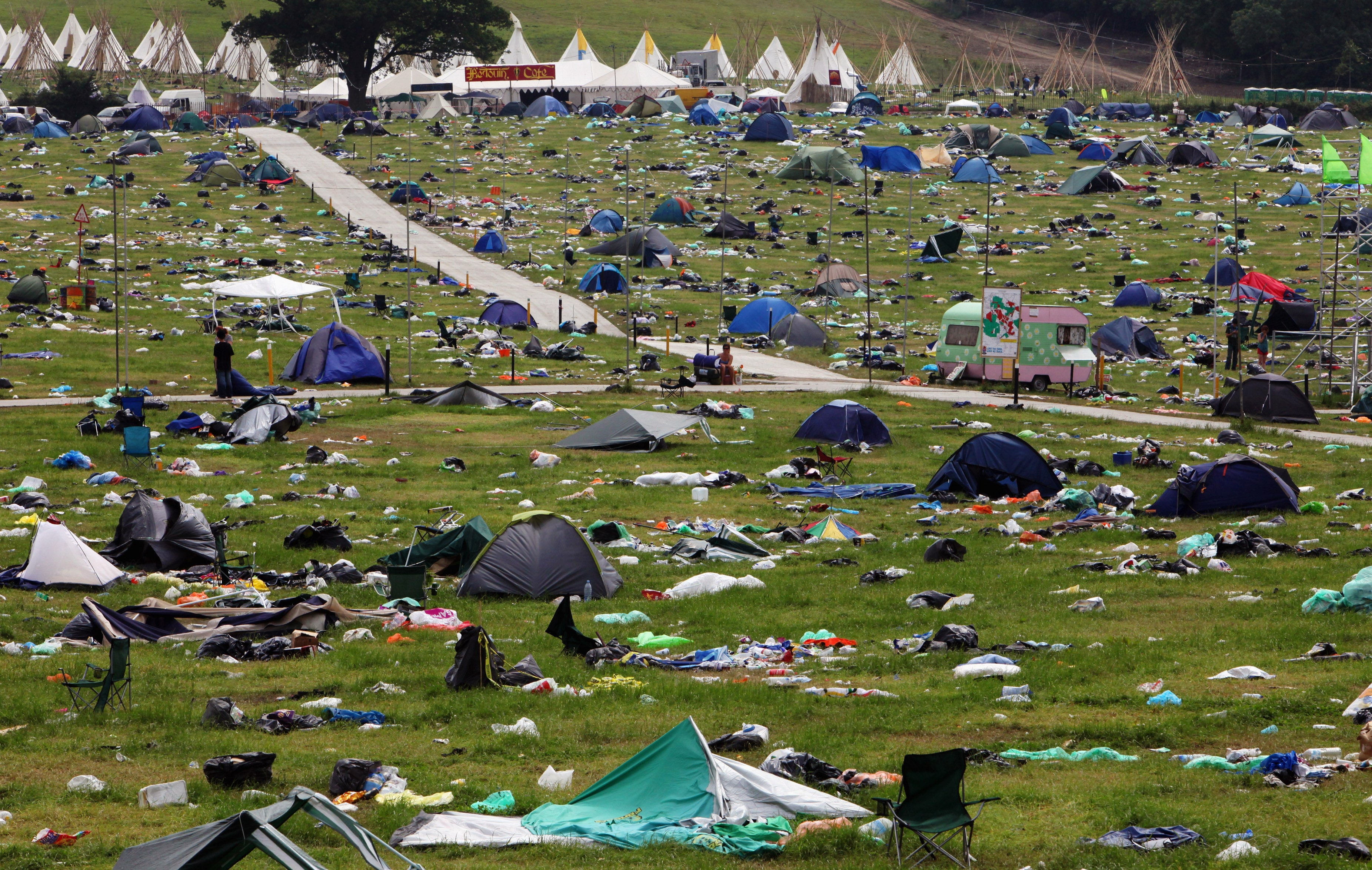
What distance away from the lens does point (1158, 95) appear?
94.9m

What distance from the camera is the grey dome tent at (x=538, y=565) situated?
17.3m

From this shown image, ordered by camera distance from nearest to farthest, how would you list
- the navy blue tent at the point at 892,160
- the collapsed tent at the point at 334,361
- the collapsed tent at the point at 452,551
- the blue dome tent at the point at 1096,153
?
1. the collapsed tent at the point at 452,551
2. the collapsed tent at the point at 334,361
3. the navy blue tent at the point at 892,160
4. the blue dome tent at the point at 1096,153

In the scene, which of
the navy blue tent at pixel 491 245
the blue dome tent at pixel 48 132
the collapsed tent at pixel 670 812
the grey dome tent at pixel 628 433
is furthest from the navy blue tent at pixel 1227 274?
the blue dome tent at pixel 48 132

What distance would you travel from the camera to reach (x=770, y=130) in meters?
73.1

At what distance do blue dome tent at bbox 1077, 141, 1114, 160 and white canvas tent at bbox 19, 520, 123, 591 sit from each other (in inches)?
2288

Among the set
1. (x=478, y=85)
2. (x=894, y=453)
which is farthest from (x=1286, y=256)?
(x=478, y=85)

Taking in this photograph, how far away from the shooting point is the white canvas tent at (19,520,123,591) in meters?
17.1

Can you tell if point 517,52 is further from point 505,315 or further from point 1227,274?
point 1227,274

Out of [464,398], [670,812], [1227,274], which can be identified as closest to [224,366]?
[464,398]

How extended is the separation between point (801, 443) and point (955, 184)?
Answer: 38.4 meters

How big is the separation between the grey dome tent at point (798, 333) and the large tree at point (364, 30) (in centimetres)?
4867

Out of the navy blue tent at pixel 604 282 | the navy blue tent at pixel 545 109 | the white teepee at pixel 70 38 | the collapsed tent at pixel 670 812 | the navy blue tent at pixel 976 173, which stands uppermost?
the white teepee at pixel 70 38

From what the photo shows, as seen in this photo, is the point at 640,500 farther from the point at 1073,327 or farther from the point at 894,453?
the point at 1073,327

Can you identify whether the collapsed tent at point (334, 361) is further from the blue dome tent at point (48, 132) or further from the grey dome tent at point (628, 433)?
the blue dome tent at point (48, 132)
